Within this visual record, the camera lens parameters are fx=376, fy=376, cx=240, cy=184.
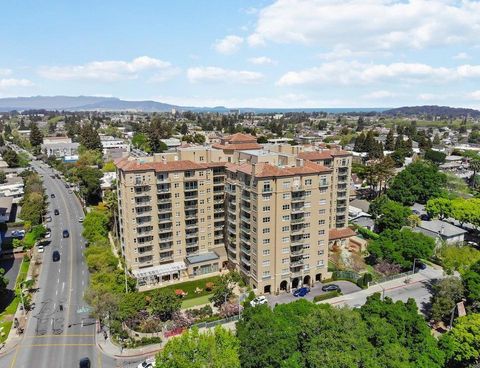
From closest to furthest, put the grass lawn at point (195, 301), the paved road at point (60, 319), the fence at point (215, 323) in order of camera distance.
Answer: the paved road at point (60, 319) → the fence at point (215, 323) → the grass lawn at point (195, 301)

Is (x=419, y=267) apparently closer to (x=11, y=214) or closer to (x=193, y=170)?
(x=193, y=170)

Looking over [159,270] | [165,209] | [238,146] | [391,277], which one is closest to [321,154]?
[238,146]

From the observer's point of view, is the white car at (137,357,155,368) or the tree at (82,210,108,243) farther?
the tree at (82,210,108,243)

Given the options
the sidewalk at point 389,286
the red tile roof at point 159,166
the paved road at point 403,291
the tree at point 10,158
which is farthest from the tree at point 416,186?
the tree at point 10,158

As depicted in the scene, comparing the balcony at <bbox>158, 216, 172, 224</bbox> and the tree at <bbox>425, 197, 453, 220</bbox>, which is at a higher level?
the balcony at <bbox>158, 216, 172, 224</bbox>

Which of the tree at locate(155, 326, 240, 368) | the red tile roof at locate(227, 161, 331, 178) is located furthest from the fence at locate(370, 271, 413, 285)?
the tree at locate(155, 326, 240, 368)

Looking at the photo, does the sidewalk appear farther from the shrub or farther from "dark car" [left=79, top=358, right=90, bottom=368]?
"dark car" [left=79, top=358, right=90, bottom=368]

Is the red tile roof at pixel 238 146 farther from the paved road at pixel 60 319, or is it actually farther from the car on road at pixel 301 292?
the paved road at pixel 60 319
